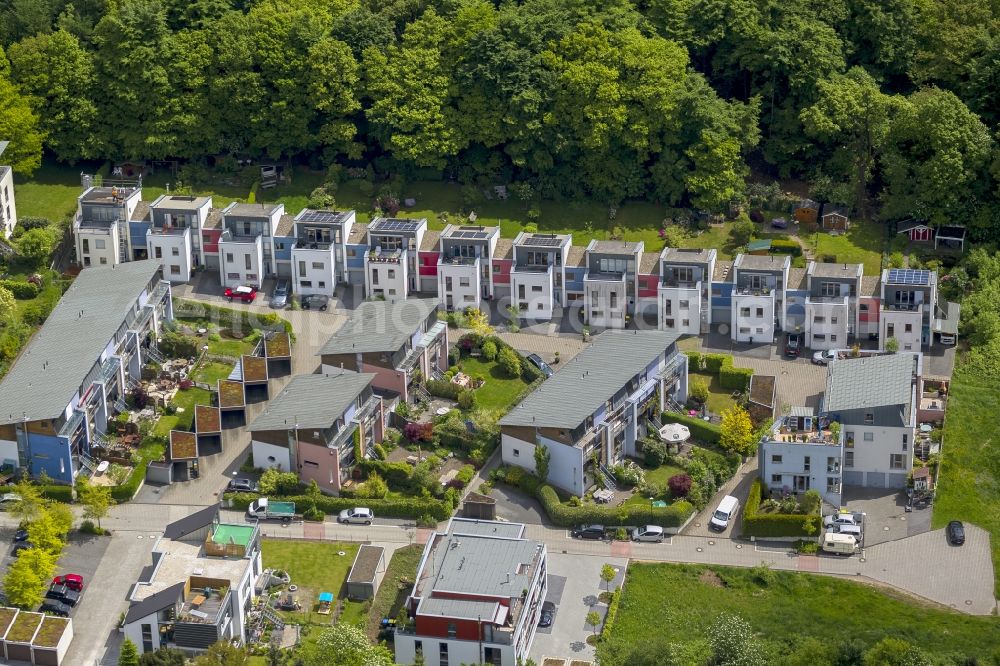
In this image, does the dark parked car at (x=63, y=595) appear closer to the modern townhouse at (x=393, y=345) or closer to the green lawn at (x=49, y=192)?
the modern townhouse at (x=393, y=345)

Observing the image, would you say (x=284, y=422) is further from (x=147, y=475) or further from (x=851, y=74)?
(x=851, y=74)

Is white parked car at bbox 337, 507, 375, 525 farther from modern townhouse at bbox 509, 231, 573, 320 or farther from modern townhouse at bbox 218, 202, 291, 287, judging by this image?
modern townhouse at bbox 218, 202, 291, 287

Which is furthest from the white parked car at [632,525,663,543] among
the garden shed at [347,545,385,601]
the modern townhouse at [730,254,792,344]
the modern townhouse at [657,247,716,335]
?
the modern townhouse at [730,254,792,344]

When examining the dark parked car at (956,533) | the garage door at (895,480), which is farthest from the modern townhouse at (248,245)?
the dark parked car at (956,533)

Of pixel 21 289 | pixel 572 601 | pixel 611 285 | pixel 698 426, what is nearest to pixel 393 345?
pixel 611 285

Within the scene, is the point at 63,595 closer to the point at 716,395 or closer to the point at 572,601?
the point at 572,601

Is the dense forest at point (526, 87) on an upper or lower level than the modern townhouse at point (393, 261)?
upper
